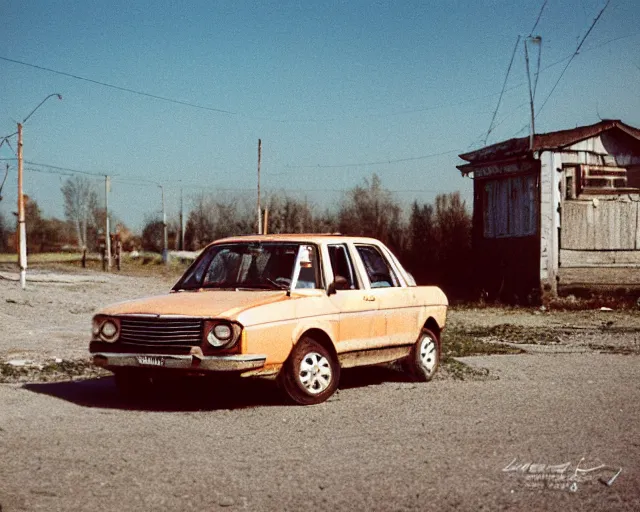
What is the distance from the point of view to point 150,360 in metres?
9.06

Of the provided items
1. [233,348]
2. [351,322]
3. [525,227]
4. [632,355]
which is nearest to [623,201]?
[525,227]

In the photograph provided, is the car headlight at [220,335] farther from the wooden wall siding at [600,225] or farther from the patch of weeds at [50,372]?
the wooden wall siding at [600,225]

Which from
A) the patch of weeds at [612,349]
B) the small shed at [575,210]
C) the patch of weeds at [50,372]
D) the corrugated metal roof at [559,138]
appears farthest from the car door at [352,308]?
the corrugated metal roof at [559,138]

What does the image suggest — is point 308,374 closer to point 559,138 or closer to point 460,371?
point 460,371

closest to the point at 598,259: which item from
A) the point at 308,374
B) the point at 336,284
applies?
the point at 336,284

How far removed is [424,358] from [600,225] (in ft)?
51.5

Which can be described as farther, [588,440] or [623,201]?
[623,201]

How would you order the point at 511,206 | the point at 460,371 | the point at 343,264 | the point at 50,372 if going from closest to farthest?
the point at 343,264 → the point at 50,372 → the point at 460,371 → the point at 511,206

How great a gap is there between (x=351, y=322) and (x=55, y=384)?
3350mm

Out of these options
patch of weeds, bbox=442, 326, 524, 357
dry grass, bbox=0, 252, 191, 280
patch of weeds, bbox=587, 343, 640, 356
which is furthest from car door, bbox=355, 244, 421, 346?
dry grass, bbox=0, 252, 191, 280

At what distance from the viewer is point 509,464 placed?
6.73 meters

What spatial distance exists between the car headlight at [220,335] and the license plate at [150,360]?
494mm

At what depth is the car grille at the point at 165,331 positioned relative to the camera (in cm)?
901

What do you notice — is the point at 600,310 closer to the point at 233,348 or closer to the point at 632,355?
the point at 632,355
